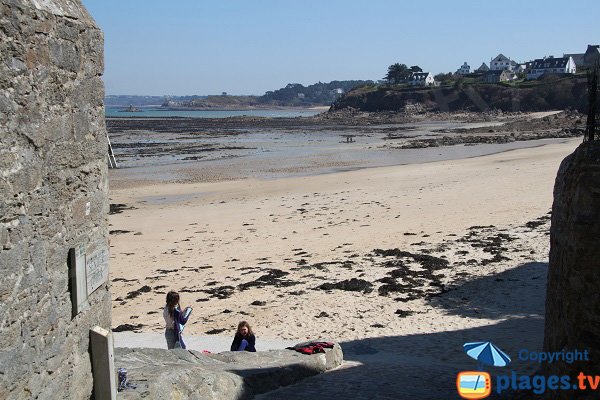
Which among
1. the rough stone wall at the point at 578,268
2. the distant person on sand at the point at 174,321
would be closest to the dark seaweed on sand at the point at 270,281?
the distant person on sand at the point at 174,321

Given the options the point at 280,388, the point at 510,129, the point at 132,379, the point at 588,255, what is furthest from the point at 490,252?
the point at 510,129

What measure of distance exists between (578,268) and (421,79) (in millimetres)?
124898

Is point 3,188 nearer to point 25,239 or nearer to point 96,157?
point 25,239

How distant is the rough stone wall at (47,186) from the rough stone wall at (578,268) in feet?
11.4

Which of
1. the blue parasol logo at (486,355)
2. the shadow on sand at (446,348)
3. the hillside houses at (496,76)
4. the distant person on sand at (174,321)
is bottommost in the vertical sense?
the shadow on sand at (446,348)

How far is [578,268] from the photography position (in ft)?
15.4

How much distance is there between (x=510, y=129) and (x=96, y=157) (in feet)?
191

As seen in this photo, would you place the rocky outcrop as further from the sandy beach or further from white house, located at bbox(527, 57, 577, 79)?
white house, located at bbox(527, 57, 577, 79)

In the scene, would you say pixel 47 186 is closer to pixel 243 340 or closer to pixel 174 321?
pixel 174 321

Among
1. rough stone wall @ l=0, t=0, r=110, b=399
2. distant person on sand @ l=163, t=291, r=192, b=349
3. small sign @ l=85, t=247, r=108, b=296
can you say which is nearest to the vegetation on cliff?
distant person on sand @ l=163, t=291, r=192, b=349

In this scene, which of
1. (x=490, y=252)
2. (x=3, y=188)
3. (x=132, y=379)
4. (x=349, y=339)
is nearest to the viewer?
(x=3, y=188)

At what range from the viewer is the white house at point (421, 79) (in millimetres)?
124125

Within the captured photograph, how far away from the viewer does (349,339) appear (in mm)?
9086

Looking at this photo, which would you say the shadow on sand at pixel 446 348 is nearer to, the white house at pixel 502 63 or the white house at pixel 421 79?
the white house at pixel 421 79
